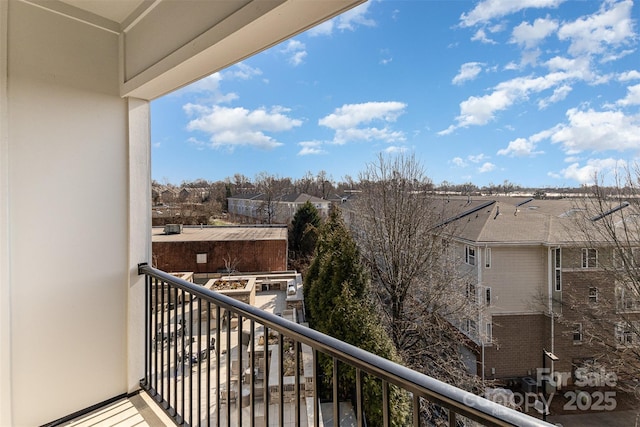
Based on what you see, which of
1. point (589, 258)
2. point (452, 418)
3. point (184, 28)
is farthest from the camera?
point (589, 258)

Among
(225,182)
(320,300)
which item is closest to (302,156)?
(225,182)

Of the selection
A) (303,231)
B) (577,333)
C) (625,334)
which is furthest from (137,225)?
(303,231)

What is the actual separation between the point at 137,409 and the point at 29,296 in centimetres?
88

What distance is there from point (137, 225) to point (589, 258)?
9.28m

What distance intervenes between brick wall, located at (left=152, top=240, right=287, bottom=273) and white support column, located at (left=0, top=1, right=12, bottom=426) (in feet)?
30.0

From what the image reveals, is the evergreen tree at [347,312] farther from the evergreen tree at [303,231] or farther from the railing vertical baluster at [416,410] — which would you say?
the evergreen tree at [303,231]

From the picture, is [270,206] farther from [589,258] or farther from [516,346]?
[589,258]

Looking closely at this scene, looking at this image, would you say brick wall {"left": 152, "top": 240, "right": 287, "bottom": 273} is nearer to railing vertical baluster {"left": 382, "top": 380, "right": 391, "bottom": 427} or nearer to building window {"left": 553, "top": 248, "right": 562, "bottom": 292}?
building window {"left": 553, "top": 248, "right": 562, "bottom": 292}

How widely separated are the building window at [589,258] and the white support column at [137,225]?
901 cm

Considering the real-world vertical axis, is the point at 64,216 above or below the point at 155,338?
above

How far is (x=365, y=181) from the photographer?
9.11m

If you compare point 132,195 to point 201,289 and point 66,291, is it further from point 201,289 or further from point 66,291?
point 201,289

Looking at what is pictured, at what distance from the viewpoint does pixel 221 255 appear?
34.9 feet

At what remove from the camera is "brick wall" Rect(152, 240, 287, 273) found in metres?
10.1
